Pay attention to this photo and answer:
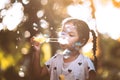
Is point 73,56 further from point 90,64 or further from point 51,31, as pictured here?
point 51,31

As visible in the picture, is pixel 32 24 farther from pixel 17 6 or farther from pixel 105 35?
pixel 105 35

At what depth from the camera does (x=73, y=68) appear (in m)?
2.78

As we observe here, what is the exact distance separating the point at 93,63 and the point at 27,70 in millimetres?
630

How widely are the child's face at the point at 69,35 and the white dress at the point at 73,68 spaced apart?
4.7 inches

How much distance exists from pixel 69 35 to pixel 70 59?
0.23 metres

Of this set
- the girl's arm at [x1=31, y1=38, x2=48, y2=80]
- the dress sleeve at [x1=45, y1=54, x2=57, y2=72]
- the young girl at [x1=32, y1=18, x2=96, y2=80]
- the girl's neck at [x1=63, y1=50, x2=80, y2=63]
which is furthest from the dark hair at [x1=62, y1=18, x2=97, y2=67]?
the girl's arm at [x1=31, y1=38, x2=48, y2=80]

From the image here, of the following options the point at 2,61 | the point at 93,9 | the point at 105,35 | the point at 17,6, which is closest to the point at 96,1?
the point at 93,9

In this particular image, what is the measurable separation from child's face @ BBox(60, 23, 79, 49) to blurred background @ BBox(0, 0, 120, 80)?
0.22 ft

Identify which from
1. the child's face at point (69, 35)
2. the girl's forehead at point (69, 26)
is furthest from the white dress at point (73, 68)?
the girl's forehead at point (69, 26)

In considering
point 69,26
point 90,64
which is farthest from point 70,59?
point 69,26

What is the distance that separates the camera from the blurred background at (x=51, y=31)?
2.81 m

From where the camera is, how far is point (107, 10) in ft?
9.45

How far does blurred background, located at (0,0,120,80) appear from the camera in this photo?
281 centimetres

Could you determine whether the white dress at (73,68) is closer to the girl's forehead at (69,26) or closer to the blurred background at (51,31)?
the blurred background at (51,31)
